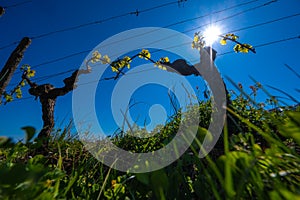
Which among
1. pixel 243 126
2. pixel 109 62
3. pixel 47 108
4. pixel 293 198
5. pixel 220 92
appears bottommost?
pixel 293 198

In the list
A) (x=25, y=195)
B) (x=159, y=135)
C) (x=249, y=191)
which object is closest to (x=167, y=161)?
(x=249, y=191)

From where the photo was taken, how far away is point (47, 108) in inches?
192

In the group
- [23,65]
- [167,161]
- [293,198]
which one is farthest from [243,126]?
[23,65]

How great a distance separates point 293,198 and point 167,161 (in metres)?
0.42

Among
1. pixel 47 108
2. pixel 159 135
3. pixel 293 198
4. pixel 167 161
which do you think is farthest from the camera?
pixel 47 108

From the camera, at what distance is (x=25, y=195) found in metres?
0.42

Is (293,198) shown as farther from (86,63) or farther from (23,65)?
(23,65)

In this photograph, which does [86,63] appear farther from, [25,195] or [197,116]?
[25,195]

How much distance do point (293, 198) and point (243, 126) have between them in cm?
164

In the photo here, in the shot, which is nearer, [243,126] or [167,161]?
[167,161]

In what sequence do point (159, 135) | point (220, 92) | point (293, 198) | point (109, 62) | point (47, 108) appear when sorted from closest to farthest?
point (293, 198)
point (159, 135)
point (220, 92)
point (47, 108)
point (109, 62)

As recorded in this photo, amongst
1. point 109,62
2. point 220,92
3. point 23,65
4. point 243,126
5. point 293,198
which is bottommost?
point 293,198

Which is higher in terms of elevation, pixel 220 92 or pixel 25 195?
pixel 220 92

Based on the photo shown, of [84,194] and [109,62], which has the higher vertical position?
[109,62]
